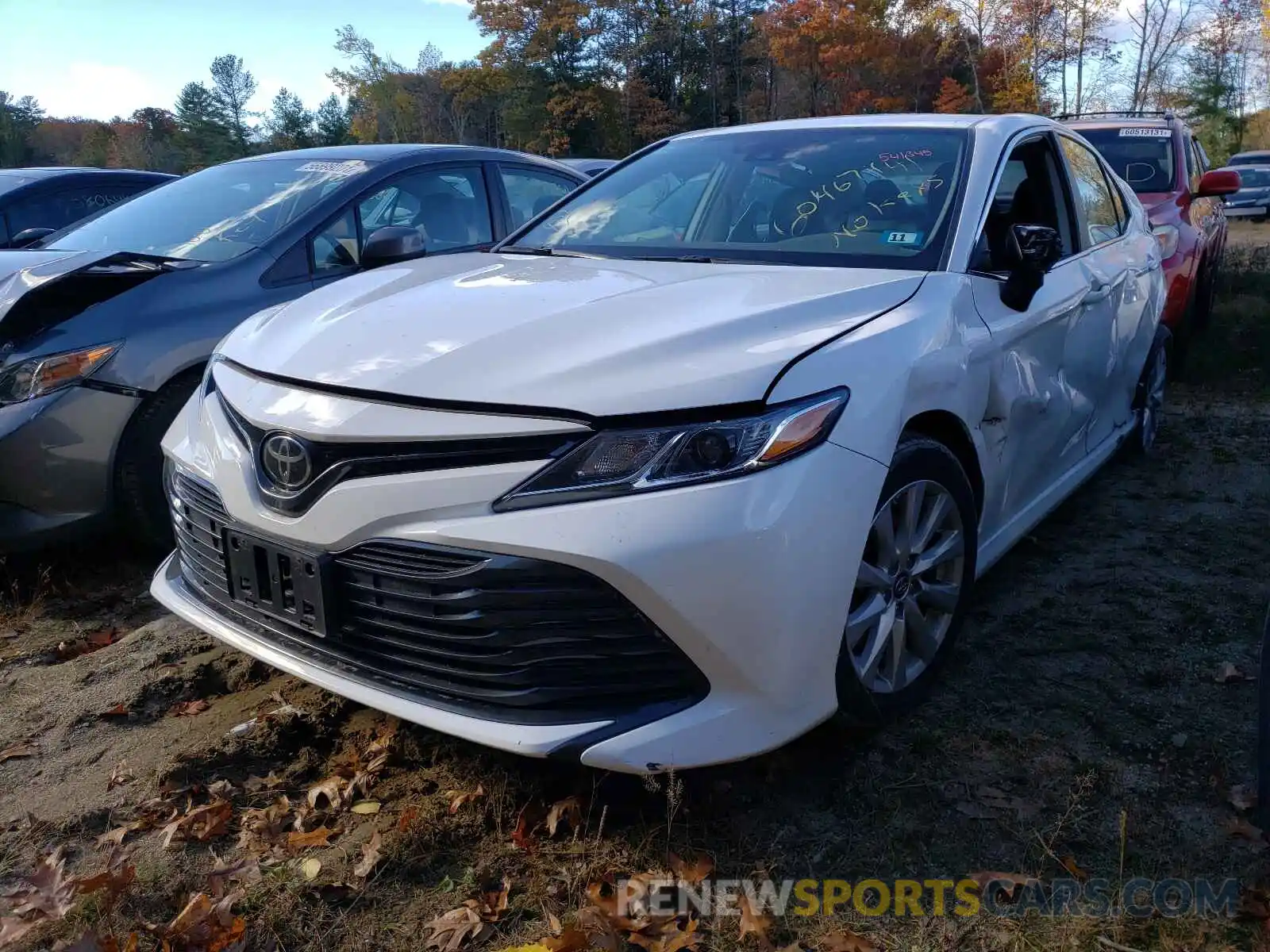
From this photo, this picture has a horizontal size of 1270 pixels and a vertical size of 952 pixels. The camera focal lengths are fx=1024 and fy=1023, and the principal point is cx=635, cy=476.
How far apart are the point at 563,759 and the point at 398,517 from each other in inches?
22.9

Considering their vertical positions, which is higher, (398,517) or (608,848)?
(398,517)

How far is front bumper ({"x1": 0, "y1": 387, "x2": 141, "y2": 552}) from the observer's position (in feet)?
11.4

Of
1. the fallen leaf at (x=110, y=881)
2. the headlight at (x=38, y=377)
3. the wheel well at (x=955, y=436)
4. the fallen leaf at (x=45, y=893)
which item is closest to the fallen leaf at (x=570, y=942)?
the fallen leaf at (x=110, y=881)

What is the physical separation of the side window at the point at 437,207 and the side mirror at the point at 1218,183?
5.19m

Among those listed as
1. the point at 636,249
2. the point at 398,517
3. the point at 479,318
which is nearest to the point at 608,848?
the point at 398,517

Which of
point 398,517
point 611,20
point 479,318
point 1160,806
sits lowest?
point 1160,806

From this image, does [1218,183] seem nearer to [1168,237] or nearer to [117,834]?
[1168,237]

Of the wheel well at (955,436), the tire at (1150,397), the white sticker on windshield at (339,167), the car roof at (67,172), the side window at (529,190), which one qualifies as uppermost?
the car roof at (67,172)

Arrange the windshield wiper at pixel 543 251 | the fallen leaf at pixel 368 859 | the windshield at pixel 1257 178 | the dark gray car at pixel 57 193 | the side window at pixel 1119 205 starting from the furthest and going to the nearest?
the windshield at pixel 1257 178 → the dark gray car at pixel 57 193 → the side window at pixel 1119 205 → the windshield wiper at pixel 543 251 → the fallen leaf at pixel 368 859

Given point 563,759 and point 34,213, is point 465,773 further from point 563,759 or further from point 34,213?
point 34,213

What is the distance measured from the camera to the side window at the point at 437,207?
15.1ft

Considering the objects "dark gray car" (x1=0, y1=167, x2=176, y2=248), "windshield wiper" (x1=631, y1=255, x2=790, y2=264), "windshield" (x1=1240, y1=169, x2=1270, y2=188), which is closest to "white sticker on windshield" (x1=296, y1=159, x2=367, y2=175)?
"windshield wiper" (x1=631, y1=255, x2=790, y2=264)

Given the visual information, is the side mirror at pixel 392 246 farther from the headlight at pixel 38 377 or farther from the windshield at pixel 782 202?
the headlight at pixel 38 377

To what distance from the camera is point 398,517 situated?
6.76ft
